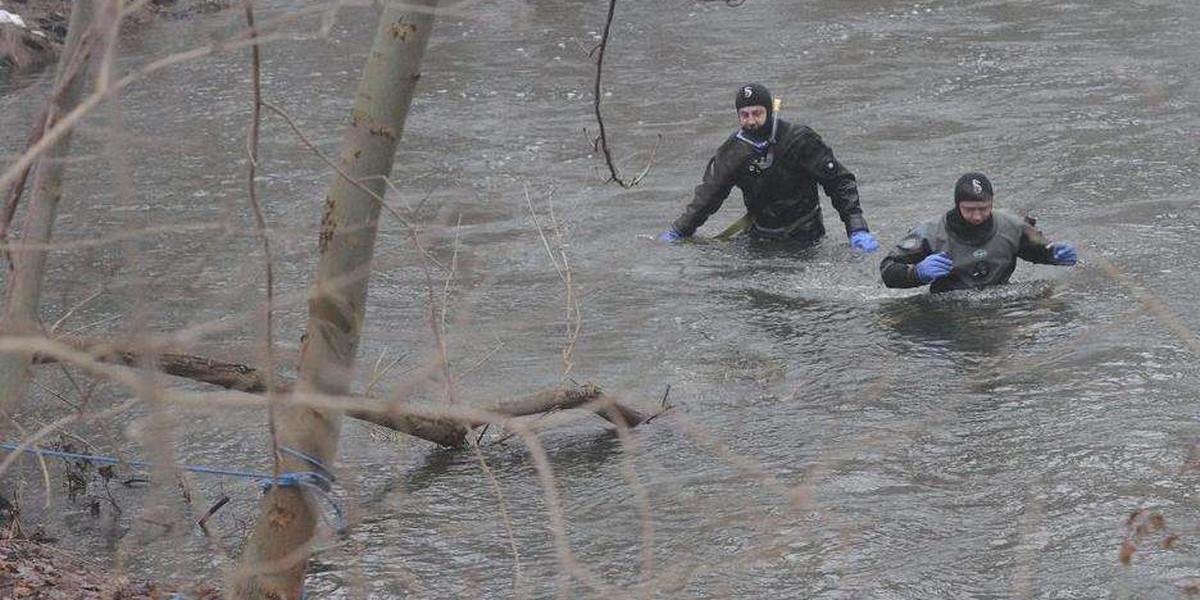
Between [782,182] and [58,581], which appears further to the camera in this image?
[782,182]

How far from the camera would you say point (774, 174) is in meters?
10.2

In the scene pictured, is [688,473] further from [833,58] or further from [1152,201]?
[833,58]

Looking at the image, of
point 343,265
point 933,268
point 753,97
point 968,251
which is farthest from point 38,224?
point 753,97

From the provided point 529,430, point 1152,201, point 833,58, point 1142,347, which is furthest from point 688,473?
point 833,58

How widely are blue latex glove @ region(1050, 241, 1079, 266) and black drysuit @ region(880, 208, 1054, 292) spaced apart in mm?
28

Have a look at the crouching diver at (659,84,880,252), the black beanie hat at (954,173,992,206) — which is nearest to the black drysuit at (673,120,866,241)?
the crouching diver at (659,84,880,252)

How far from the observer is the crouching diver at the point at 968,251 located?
8742 mm

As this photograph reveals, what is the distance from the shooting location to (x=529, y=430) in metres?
2.63

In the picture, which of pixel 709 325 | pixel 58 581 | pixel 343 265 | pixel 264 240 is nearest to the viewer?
→ pixel 264 240

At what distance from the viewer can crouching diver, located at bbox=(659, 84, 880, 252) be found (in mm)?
10062

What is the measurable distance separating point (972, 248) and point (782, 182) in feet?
5.78

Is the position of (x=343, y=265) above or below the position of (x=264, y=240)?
below

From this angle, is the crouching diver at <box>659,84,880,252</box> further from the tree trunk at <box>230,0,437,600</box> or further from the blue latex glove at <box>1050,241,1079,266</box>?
the tree trunk at <box>230,0,437,600</box>

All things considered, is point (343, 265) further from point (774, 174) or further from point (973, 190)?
point (774, 174)
